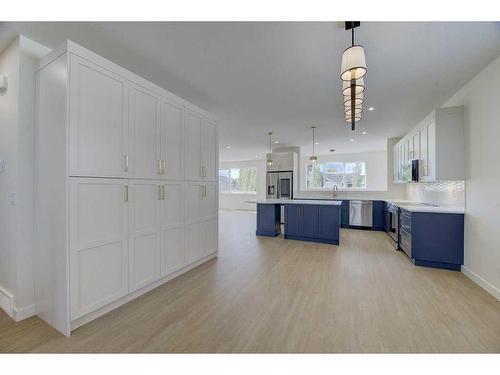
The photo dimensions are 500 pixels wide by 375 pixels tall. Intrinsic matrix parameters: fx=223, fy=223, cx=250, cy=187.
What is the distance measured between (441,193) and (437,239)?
1.30 meters

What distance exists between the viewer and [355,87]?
1.76 metres

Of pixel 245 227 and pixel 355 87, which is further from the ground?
pixel 355 87

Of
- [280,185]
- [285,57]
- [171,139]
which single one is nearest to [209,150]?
[171,139]

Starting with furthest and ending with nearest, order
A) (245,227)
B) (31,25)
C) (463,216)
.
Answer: (245,227)
(463,216)
(31,25)

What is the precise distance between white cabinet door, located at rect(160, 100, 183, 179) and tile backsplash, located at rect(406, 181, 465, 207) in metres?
4.18

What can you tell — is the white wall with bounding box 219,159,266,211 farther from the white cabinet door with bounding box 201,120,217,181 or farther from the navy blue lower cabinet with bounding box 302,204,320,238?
the white cabinet door with bounding box 201,120,217,181

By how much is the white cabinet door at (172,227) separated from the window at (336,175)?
6805 mm

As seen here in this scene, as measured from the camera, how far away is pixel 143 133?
Answer: 2486mm

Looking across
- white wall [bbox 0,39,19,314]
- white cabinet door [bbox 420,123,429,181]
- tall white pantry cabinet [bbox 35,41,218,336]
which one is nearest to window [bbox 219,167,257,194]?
white cabinet door [bbox 420,123,429,181]

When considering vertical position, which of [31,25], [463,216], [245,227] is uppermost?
[31,25]

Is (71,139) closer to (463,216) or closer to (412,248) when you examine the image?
(412,248)

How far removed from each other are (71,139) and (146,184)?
0.83 m

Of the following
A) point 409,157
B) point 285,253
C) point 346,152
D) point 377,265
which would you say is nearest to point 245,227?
point 285,253

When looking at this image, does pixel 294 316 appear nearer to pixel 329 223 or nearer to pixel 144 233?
pixel 144 233
